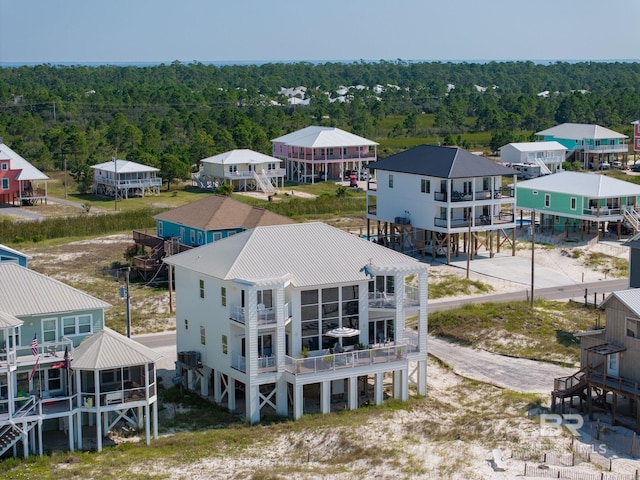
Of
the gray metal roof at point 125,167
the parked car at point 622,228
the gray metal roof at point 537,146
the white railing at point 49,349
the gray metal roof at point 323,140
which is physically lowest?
the parked car at point 622,228

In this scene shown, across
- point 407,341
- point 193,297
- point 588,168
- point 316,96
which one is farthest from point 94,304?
point 316,96

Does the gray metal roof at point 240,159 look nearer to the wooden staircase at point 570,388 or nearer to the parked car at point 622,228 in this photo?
the parked car at point 622,228

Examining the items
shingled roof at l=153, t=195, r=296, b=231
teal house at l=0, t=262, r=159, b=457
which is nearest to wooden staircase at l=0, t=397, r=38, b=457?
teal house at l=0, t=262, r=159, b=457

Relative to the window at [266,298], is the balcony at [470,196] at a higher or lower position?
higher

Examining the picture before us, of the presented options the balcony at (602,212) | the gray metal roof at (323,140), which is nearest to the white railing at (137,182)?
the gray metal roof at (323,140)

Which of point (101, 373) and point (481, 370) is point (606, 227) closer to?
point (481, 370)

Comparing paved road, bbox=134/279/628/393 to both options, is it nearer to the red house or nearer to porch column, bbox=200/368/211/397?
porch column, bbox=200/368/211/397

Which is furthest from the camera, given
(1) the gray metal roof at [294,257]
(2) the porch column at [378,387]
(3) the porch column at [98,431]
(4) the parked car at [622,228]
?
(4) the parked car at [622,228]
